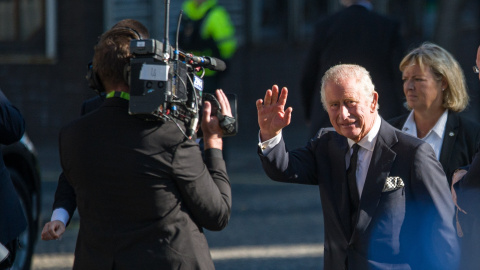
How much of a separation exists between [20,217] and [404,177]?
199 cm

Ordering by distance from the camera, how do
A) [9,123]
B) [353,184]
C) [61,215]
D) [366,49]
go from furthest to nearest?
[366,49] → [9,123] → [61,215] → [353,184]

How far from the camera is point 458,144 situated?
461 centimetres

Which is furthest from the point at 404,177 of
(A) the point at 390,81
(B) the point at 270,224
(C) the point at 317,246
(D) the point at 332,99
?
(B) the point at 270,224

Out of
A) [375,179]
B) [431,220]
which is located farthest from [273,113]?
[431,220]

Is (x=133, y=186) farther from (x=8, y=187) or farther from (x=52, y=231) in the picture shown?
(x=8, y=187)

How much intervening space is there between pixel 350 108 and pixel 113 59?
1.01m

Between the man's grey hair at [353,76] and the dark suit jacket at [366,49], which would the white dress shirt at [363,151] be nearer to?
the man's grey hair at [353,76]

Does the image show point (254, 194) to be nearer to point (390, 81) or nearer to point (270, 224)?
point (270, 224)

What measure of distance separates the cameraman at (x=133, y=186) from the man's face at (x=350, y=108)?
631mm

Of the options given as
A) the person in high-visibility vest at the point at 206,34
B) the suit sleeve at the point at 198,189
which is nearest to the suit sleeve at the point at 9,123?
the suit sleeve at the point at 198,189

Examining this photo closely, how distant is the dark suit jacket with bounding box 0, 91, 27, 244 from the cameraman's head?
850 millimetres

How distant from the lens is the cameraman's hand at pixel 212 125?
3639 millimetres

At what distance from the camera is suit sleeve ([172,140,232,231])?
3.42 meters

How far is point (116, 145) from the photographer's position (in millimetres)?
3436
